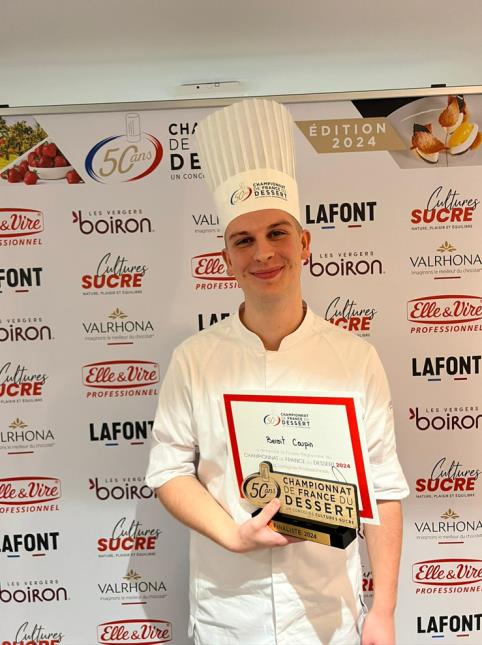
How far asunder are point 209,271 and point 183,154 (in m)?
0.39

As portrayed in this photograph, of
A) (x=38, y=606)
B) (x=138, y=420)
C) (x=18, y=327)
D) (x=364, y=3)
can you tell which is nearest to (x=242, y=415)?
(x=138, y=420)

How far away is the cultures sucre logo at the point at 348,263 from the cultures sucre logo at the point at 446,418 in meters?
0.49

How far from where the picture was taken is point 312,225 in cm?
171

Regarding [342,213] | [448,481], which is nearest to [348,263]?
[342,213]

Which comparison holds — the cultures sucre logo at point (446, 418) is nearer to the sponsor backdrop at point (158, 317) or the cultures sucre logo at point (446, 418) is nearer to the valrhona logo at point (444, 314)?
the sponsor backdrop at point (158, 317)

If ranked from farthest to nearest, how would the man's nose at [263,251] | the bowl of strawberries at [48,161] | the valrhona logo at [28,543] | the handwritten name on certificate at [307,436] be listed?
the valrhona logo at [28,543]
the bowl of strawberries at [48,161]
the man's nose at [263,251]
the handwritten name on certificate at [307,436]

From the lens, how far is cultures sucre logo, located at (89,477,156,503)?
1773mm

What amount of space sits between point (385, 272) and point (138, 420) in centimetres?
97

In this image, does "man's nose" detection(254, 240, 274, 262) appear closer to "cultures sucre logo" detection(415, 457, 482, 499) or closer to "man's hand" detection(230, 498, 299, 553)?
"man's hand" detection(230, 498, 299, 553)

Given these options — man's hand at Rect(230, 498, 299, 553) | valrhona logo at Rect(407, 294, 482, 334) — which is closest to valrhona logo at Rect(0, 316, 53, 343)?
man's hand at Rect(230, 498, 299, 553)

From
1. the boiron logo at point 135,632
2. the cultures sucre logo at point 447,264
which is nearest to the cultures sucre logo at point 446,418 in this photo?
the cultures sucre logo at point 447,264

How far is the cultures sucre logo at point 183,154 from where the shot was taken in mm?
1683

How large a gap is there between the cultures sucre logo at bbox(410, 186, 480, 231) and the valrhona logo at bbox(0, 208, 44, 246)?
1.23 metres

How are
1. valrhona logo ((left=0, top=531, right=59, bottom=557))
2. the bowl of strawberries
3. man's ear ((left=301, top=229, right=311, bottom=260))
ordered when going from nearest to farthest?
man's ear ((left=301, top=229, right=311, bottom=260)), the bowl of strawberries, valrhona logo ((left=0, top=531, right=59, bottom=557))
